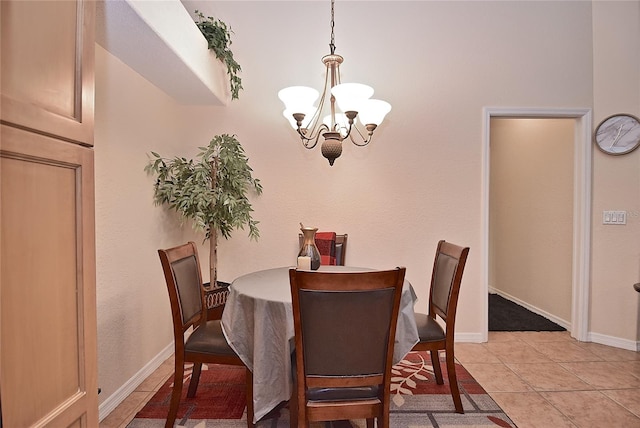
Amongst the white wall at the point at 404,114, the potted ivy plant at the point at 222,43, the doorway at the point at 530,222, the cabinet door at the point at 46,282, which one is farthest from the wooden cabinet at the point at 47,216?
the doorway at the point at 530,222

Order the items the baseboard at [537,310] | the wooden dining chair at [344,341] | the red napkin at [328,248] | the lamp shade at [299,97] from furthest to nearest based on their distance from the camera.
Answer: the baseboard at [537,310], the red napkin at [328,248], the lamp shade at [299,97], the wooden dining chair at [344,341]

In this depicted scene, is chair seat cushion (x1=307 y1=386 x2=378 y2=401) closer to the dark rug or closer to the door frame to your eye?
the door frame

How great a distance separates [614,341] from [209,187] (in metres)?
3.66

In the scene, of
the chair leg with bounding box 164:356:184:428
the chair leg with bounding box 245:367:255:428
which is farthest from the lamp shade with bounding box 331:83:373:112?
the chair leg with bounding box 164:356:184:428

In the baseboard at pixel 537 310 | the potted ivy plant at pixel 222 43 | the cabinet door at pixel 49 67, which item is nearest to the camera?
the cabinet door at pixel 49 67

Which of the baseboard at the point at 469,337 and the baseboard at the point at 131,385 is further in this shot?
the baseboard at the point at 469,337

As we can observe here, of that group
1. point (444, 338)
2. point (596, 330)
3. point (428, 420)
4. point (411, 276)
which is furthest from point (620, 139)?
point (428, 420)

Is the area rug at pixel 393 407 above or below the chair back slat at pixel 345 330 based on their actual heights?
below

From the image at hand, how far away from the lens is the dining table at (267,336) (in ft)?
5.53

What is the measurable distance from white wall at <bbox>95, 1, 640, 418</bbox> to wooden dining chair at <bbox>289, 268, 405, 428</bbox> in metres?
1.89

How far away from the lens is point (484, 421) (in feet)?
6.69

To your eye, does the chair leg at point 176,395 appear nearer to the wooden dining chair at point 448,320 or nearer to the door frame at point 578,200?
the wooden dining chair at point 448,320

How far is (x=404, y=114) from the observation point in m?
3.33

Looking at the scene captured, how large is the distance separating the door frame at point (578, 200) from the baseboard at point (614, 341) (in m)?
0.06
